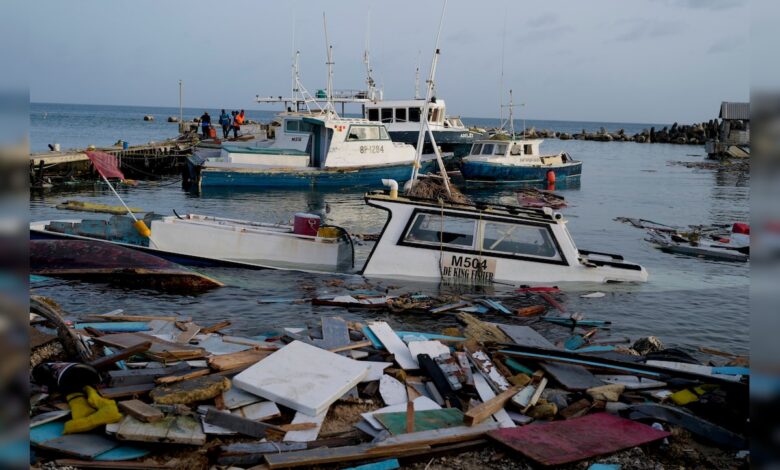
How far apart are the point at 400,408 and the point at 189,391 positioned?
2082 mm

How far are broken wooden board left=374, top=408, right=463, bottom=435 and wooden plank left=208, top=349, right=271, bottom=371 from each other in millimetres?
1855

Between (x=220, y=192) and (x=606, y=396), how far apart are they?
90.7 feet

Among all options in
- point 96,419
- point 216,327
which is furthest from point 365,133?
point 96,419

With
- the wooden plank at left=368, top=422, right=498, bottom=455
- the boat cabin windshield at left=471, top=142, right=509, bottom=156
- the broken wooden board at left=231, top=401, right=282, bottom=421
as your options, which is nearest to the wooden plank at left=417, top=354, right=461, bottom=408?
the wooden plank at left=368, top=422, right=498, bottom=455

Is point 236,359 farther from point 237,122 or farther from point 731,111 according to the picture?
point 731,111

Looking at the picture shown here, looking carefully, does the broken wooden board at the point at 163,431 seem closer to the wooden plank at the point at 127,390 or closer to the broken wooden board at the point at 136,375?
the wooden plank at the point at 127,390

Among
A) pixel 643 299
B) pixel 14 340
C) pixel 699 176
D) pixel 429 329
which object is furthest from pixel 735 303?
pixel 699 176

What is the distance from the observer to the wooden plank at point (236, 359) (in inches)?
280

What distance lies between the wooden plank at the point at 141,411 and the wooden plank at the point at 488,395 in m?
3.21

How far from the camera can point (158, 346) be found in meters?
7.74

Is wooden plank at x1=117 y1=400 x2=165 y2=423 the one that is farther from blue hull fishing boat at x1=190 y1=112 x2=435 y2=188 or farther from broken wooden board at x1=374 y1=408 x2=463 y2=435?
blue hull fishing boat at x1=190 y1=112 x2=435 y2=188

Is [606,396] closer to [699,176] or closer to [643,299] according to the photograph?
[643,299]

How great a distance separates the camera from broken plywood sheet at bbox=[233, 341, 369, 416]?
20.6ft

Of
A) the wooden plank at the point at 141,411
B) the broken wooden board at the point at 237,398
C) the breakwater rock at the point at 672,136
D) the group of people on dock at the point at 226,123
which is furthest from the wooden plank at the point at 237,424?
the breakwater rock at the point at 672,136
